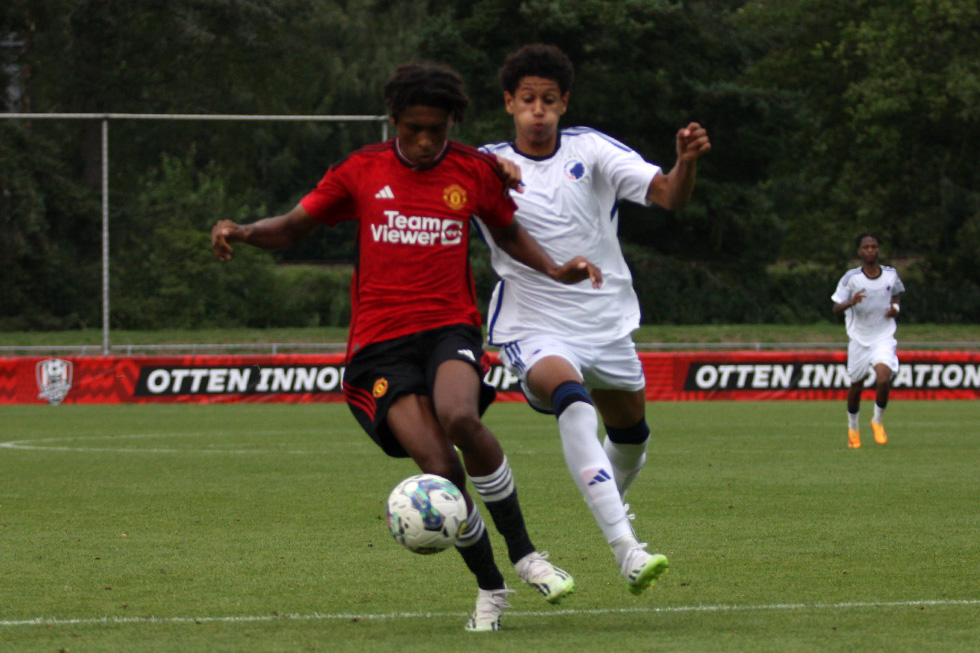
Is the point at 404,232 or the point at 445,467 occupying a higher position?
the point at 404,232

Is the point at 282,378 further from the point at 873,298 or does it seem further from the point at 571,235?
the point at 571,235

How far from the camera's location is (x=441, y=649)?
16.1 feet

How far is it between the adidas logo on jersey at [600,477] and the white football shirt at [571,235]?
791 mm

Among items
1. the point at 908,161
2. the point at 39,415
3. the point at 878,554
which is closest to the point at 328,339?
the point at 39,415

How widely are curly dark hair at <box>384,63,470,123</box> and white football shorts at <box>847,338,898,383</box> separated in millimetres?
10947

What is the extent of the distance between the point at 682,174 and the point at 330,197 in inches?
57.3

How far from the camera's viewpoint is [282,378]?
23719 millimetres

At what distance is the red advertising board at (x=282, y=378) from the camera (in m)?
23.2

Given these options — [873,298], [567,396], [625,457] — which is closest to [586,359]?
[567,396]

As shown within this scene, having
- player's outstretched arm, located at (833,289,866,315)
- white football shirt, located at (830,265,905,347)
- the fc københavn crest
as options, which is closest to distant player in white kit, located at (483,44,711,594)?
player's outstretched arm, located at (833,289,866,315)

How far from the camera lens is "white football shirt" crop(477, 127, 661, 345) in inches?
246

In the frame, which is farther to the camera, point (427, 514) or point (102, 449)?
point (102, 449)

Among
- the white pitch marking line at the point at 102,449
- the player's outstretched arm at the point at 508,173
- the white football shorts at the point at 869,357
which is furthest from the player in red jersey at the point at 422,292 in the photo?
the white football shorts at the point at 869,357

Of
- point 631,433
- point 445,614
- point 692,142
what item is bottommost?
point 445,614
